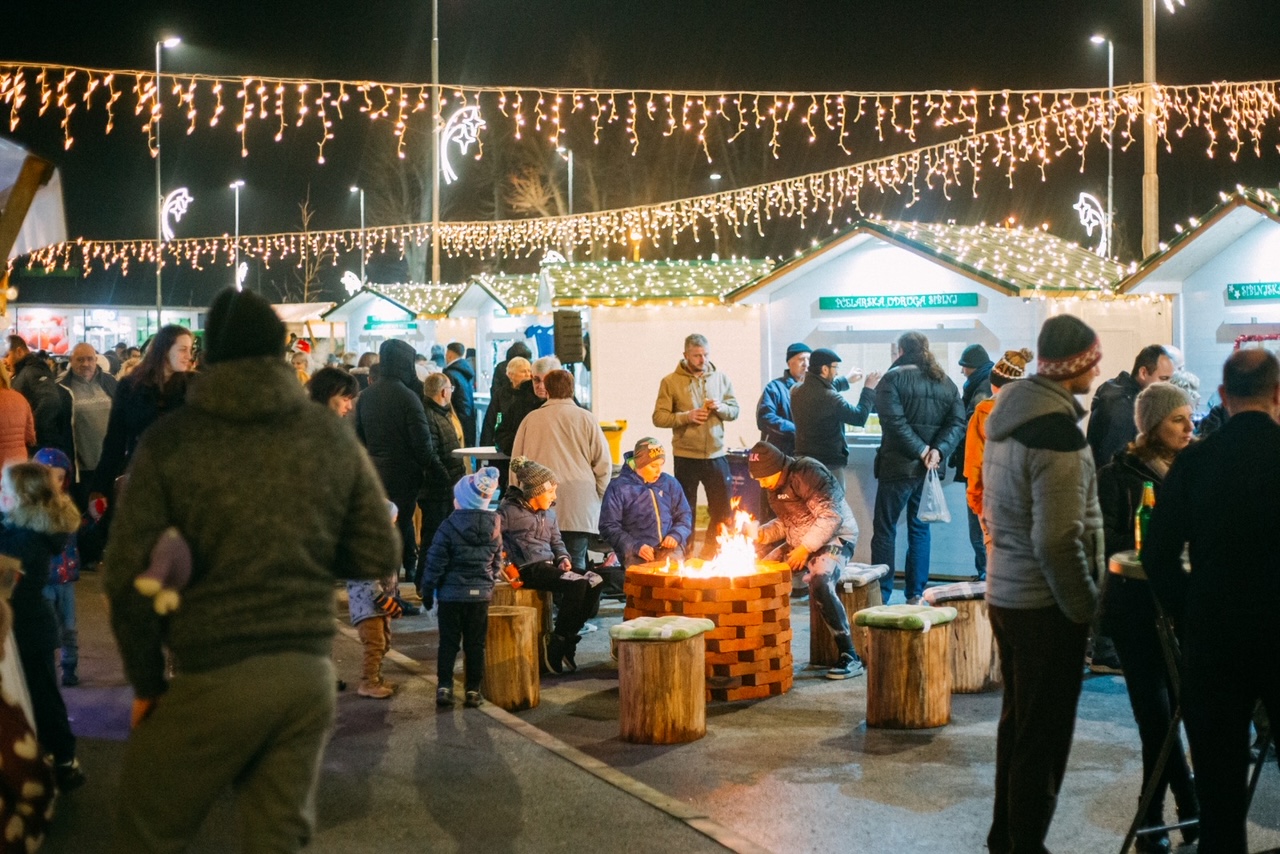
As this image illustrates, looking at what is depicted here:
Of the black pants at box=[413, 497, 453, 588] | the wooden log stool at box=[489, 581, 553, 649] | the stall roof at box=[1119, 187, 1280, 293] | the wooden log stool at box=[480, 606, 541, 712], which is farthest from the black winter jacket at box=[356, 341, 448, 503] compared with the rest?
the stall roof at box=[1119, 187, 1280, 293]

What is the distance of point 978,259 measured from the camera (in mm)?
15086

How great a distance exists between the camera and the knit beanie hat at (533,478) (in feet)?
31.1

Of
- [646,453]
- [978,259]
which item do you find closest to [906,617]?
[646,453]

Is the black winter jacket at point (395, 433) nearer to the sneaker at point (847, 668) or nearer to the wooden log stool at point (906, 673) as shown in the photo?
the sneaker at point (847, 668)

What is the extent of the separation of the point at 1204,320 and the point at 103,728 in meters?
10.4

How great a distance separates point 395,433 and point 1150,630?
6764 mm

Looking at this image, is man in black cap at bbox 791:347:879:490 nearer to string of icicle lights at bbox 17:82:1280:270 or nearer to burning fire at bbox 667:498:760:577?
burning fire at bbox 667:498:760:577

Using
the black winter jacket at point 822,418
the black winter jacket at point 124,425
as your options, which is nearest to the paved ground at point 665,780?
the black winter jacket at point 124,425

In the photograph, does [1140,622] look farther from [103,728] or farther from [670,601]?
[103,728]

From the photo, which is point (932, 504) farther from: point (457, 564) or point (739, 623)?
point (457, 564)

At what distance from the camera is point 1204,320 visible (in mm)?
13578

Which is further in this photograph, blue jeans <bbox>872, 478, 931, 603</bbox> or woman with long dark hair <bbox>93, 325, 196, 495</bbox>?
blue jeans <bbox>872, 478, 931, 603</bbox>

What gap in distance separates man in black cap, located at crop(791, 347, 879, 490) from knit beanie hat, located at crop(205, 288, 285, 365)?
8.64m

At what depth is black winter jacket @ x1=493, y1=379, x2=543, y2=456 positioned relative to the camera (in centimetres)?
1271
